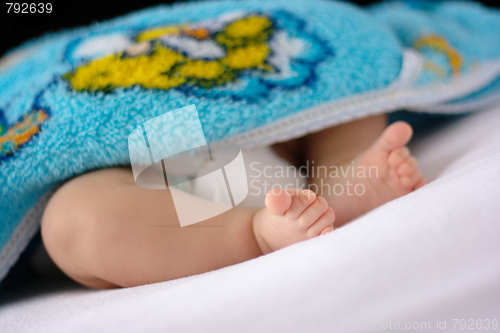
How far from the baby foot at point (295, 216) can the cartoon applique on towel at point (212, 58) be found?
0.69 ft

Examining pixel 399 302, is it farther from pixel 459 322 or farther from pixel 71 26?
pixel 71 26

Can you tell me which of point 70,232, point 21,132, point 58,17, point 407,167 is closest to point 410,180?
point 407,167

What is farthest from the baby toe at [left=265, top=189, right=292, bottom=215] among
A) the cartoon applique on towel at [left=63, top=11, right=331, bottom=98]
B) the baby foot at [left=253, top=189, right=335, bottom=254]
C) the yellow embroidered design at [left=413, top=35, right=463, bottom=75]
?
the yellow embroidered design at [left=413, top=35, right=463, bottom=75]

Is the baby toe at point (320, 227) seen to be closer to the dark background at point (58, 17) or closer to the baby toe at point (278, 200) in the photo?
the baby toe at point (278, 200)

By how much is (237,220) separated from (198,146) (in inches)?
4.5

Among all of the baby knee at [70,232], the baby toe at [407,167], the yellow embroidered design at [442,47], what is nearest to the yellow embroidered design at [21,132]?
the baby knee at [70,232]

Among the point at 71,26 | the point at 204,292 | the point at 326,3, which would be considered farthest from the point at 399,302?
the point at 71,26

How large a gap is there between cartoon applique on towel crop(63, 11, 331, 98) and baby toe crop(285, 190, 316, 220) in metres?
0.21

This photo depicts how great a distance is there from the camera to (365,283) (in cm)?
27

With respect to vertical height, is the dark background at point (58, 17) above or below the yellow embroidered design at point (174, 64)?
above

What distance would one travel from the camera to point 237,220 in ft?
1.38

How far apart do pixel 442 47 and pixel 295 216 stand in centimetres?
56

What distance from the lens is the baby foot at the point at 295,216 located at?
340 millimetres

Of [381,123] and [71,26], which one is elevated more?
[71,26]
